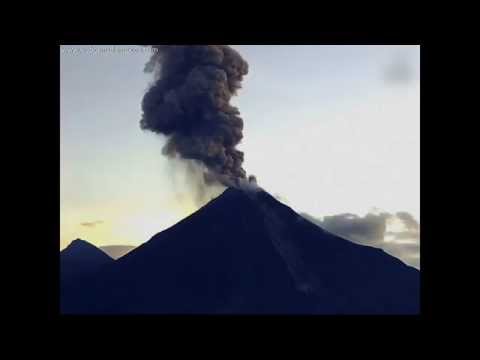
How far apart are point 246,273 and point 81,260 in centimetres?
→ 4432

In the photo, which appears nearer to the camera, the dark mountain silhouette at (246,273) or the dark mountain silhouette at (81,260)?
the dark mountain silhouette at (246,273)

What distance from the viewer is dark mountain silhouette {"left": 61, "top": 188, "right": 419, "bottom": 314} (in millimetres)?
94875

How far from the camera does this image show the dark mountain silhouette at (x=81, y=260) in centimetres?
11912

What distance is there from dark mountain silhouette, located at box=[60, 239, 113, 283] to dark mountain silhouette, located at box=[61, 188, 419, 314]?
36.8 feet

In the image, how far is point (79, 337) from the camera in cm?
1836

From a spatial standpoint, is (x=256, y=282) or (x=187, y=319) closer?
(x=187, y=319)

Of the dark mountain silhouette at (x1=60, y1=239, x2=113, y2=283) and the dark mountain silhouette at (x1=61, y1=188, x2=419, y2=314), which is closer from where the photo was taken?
the dark mountain silhouette at (x1=61, y1=188, x2=419, y2=314)

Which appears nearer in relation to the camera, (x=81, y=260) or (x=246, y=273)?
(x=246, y=273)

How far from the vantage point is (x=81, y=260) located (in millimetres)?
130125

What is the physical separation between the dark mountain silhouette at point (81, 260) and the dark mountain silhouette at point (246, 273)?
1122 cm

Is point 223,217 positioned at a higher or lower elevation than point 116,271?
higher
